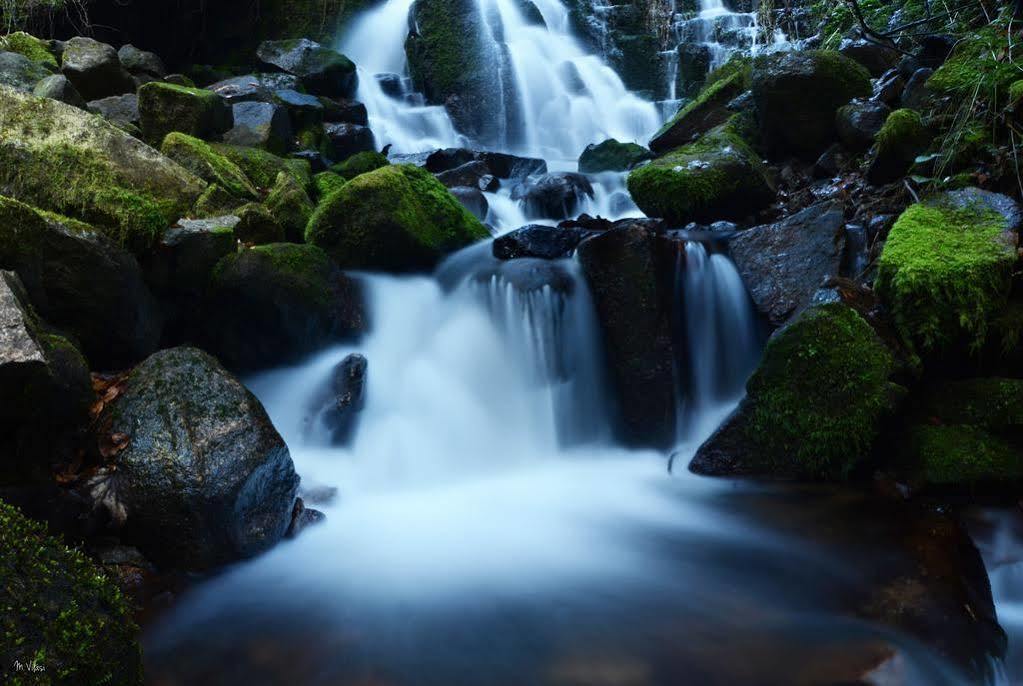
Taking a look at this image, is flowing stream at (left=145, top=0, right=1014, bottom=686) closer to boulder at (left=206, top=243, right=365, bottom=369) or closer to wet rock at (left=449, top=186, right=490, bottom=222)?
boulder at (left=206, top=243, right=365, bottom=369)

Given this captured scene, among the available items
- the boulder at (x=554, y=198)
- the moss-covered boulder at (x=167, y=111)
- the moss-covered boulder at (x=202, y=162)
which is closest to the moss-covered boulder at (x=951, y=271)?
the boulder at (x=554, y=198)

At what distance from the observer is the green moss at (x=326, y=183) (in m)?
8.10

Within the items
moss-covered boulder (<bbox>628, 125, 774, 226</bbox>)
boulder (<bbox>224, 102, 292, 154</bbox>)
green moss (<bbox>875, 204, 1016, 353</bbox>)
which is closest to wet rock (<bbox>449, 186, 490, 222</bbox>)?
moss-covered boulder (<bbox>628, 125, 774, 226</bbox>)

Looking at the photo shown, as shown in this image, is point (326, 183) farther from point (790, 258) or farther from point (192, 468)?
point (192, 468)

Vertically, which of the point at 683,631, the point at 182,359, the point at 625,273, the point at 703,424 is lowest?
the point at 703,424

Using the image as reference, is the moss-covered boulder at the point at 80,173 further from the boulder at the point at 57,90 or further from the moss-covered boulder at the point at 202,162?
the boulder at the point at 57,90

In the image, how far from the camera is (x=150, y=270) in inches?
194

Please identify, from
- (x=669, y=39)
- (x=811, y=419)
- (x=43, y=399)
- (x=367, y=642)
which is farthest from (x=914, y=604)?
(x=669, y=39)

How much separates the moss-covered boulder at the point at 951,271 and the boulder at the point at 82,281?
506 centimetres

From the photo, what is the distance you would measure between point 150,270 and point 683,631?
4.25 metres

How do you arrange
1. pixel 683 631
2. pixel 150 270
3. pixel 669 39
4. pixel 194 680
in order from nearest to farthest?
pixel 194 680 < pixel 683 631 < pixel 150 270 < pixel 669 39

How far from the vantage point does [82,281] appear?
4.14m

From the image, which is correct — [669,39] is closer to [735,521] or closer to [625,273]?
[625,273]

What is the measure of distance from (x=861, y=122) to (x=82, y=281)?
7286 millimetres
